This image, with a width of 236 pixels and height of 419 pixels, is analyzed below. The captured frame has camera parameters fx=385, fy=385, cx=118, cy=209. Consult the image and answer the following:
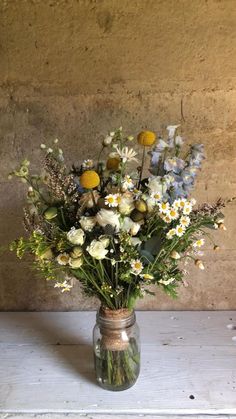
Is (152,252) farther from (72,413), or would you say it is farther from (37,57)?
(37,57)

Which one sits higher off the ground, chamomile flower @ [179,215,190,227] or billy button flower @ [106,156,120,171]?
billy button flower @ [106,156,120,171]

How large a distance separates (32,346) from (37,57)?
2.90 feet

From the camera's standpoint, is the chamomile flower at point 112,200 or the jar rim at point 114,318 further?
the jar rim at point 114,318

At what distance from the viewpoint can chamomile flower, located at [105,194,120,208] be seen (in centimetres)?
76

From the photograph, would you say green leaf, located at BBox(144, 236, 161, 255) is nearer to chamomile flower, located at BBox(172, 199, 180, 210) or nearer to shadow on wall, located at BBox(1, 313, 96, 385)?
chamomile flower, located at BBox(172, 199, 180, 210)

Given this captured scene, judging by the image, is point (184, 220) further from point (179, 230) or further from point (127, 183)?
point (127, 183)

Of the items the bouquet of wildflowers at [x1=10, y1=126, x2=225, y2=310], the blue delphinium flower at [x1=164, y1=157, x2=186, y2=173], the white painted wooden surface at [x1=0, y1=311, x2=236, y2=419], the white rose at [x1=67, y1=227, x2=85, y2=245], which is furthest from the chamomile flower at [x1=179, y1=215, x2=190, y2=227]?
the white painted wooden surface at [x1=0, y1=311, x2=236, y2=419]

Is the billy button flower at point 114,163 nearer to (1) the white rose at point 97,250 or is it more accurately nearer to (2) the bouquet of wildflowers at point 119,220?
(2) the bouquet of wildflowers at point 119,220

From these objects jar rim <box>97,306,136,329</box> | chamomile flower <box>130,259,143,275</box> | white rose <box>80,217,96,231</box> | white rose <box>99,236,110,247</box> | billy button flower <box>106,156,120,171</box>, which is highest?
billy button flower <box>106,156,120,171</box>

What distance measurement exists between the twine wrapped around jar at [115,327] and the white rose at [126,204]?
0.28 m

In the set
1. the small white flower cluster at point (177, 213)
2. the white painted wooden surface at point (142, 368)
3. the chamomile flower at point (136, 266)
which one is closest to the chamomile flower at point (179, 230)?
the small white flower cluster at point (177, 213)

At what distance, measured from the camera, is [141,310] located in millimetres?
1367

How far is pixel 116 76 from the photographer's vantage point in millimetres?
1196

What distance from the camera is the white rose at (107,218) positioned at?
0.76 m
